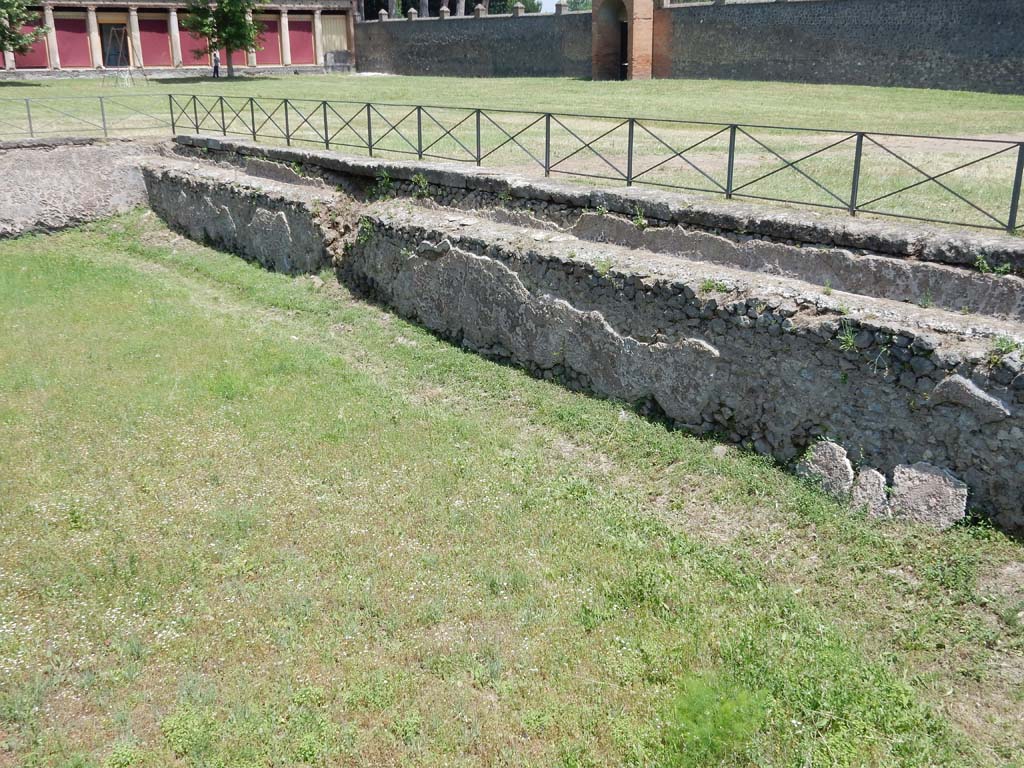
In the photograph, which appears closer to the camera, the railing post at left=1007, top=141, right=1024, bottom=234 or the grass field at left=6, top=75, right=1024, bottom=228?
the railing post at left=1007, top=141, right=1024, bottom=234

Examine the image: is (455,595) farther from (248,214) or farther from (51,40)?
(51,40)

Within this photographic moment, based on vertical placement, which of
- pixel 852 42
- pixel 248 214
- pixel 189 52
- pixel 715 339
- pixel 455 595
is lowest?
pixel 455 595

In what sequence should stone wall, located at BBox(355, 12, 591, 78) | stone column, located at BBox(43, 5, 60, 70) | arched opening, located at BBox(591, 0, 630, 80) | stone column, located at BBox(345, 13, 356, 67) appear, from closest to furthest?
1. arched opening, located at BBox(591, 0, 630, 80)
2. stone wall, located at BBox(355, 12, 591, 78)
3. stone column, located at BBox(43, 5, 60, 70)
4. stone column, located at BBox(345, 13, 356, 67)

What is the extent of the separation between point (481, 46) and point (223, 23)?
9.94m

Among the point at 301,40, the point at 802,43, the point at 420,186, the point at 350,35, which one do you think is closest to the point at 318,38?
the point at 301,40

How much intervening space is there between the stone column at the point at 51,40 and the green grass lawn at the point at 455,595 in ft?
109

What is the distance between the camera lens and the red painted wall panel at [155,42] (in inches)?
1474

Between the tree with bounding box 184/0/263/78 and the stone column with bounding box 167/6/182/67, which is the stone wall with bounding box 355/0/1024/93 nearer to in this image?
the tree with bounding box 184/0/263/78

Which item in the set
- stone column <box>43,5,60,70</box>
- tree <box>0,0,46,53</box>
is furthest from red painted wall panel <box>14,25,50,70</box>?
tree <box>0,0,46,53</box>

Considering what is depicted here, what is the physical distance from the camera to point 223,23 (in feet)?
104

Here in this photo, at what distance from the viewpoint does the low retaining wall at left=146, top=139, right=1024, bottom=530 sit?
5.17m

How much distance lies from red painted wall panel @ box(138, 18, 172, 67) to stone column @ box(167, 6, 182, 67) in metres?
0.22

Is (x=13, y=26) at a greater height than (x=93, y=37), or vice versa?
(x=93, y=37)

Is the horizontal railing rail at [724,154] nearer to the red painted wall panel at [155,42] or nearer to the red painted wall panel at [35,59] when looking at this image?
the red painted wall panel at [35,59]
